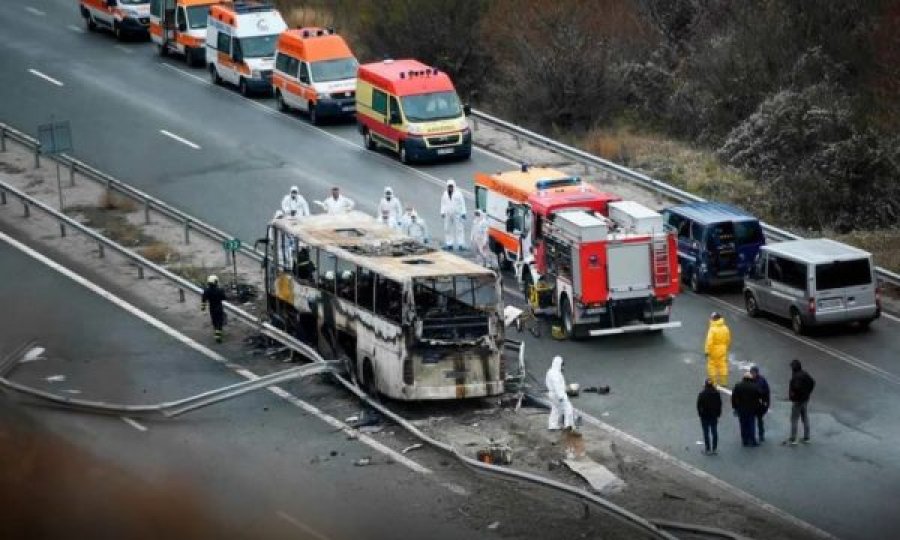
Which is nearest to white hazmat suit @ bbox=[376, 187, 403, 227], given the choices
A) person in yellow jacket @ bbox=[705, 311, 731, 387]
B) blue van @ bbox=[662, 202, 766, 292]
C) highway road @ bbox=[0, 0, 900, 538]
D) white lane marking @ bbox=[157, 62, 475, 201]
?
highway road @ bbox=[0, 0, 900, 538]

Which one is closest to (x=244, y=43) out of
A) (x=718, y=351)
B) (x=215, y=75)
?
(x=215, y=75)

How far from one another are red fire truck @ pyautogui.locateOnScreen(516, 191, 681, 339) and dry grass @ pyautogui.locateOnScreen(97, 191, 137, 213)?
446 inches

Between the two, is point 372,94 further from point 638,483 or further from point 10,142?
point 638,483

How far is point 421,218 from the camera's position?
124 ft

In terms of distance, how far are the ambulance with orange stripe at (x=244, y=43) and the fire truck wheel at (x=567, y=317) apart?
59.8ft

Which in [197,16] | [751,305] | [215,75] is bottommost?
[751,305]

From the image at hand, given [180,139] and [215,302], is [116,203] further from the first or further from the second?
[215,302]

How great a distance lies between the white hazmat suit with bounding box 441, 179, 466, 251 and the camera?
120 feet

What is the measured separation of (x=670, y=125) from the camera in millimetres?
48750

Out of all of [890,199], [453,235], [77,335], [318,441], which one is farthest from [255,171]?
[318,441]

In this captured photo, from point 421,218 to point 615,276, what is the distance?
7.27 metres

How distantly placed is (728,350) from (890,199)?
11.0 meters

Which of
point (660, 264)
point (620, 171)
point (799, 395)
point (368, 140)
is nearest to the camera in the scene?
point (799, 395)

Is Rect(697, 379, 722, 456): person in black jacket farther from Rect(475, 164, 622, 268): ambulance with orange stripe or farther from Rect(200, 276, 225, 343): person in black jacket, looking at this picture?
Rect(200, 276, 225, 343): person in black jacket
